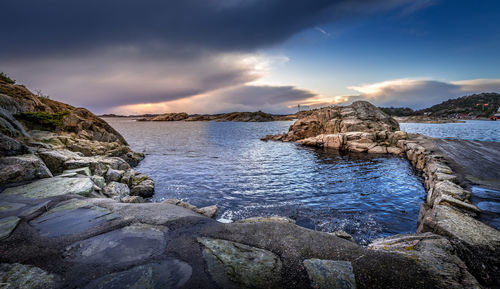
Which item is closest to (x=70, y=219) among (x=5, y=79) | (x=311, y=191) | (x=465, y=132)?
(x=311, y=191)

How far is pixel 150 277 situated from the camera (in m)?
2.92

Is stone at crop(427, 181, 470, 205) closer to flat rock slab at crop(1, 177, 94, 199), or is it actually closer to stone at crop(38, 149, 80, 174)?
flat rock slab at crop(1, 177, 94, 199)

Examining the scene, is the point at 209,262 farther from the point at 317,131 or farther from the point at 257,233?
the point at 317,131

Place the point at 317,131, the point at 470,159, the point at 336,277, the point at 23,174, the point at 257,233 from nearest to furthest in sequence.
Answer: the point at 336,277 < the point at 257,233 < the point at 23,174 < the point at 470,159 < the point at 317,131

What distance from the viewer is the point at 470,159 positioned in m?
14.2

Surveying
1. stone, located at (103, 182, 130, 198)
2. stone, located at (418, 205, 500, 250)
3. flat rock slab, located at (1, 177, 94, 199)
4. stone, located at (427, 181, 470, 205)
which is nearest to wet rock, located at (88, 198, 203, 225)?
flat rock slab, located at (1, 177, 94, 199)

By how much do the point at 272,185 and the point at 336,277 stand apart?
454 inches

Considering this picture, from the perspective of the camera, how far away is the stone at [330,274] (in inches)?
114

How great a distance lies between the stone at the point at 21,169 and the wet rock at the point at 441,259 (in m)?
11.1

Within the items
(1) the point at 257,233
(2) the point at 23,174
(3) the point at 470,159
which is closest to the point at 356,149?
(3) the point at 470,159

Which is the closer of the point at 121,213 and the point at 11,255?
the point at 11,255

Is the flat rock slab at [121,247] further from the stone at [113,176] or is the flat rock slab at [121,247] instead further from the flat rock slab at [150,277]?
the stone at [113,176]

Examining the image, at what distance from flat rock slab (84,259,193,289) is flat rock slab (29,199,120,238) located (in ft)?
6.78

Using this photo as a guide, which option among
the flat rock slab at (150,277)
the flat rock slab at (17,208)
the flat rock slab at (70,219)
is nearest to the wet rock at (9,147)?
the flat rock slab at (17,208)
